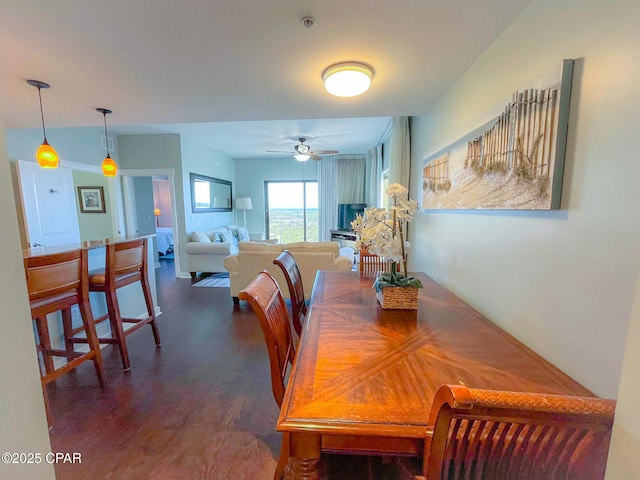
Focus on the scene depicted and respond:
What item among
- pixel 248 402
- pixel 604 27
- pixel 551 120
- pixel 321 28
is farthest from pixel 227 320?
pixel 604 27

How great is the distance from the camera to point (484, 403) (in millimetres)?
524

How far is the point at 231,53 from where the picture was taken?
1.61 m

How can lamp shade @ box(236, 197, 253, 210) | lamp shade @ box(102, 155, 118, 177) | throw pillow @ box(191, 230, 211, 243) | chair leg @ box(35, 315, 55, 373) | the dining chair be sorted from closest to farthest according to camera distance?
1. the dining chair
2. chair leg @ box(35, 315, 55, 373)
3. lamp shade @ box(102, 155, 118, 177)
4. throw pillow @ box(191, 230, 211, 243)
5. lamp shade @ box(236, 197, 253, 210)

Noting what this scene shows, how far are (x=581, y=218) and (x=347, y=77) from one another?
1.44 metres

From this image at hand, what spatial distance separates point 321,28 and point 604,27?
3.62 ft

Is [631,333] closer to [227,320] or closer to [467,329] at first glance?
[467,329]

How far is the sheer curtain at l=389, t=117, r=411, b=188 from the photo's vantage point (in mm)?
3264

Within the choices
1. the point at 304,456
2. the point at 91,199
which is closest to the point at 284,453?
the point at 304,456

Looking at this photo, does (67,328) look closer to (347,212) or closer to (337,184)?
(347,212)

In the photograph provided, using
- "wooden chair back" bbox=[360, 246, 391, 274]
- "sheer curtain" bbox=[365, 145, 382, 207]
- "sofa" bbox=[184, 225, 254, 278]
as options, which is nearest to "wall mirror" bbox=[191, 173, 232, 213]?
"sofa" bbox=[184, 225, 254, 278]

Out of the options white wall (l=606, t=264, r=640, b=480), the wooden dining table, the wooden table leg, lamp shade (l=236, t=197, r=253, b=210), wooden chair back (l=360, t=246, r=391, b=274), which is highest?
lamp shade (l=236, t=197, r=253, b=210)

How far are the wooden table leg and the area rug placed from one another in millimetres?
4143

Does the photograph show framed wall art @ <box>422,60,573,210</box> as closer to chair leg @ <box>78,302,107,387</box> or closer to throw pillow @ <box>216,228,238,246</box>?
chair leg @ <box>78,302,107,387</box>

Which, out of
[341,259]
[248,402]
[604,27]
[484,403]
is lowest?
[248,402]
